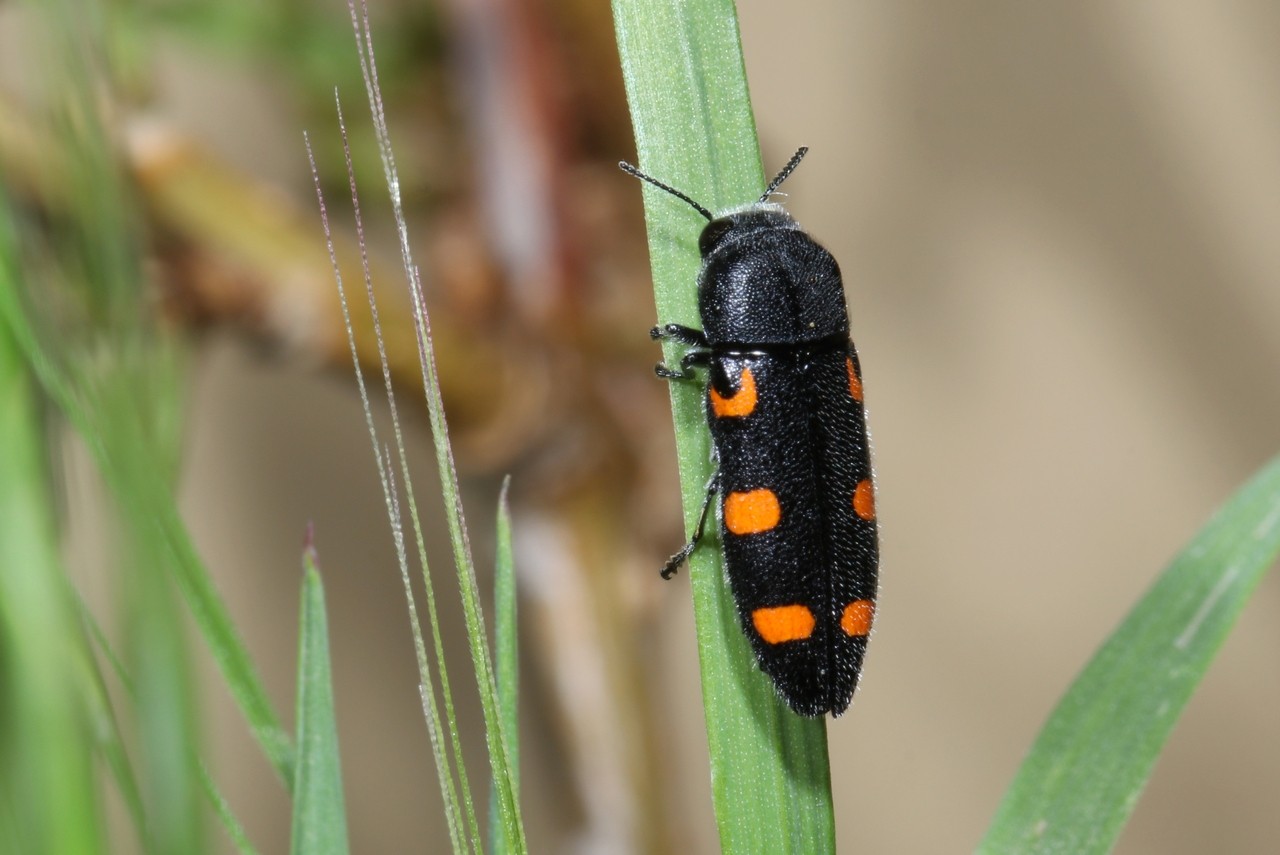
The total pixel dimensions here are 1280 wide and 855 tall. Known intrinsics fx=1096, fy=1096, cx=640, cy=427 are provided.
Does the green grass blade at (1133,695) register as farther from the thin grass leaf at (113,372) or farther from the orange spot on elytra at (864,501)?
the thin grass leaf at (113,372)

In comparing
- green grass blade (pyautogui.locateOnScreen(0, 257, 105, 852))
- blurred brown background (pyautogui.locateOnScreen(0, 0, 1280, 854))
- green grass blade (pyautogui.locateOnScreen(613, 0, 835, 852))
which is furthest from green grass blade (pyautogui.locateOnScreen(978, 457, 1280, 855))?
Result: blurred brown background (pyautogui.locateOnScreen(0, 0, 1280, 854))

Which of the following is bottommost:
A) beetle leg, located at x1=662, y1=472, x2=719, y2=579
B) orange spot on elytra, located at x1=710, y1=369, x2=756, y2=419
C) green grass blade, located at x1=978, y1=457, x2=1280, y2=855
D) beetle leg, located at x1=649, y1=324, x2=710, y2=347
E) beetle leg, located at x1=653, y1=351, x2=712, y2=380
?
green grass blade, located at x1=978, y1=457, x2=1280, y2=855

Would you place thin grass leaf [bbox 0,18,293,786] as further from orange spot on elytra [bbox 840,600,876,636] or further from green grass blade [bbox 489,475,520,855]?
orange spot on elytra [bbox 840,600,876,636]

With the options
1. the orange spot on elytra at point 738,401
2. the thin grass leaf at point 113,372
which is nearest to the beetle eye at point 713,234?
the orange spot on elytra at point 738,401

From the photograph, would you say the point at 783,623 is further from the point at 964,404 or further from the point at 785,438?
the point at 964,404

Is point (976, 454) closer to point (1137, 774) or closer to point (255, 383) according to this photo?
point (255, 383)

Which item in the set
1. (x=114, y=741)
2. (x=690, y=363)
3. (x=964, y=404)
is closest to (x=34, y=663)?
(x=114, y=741)
